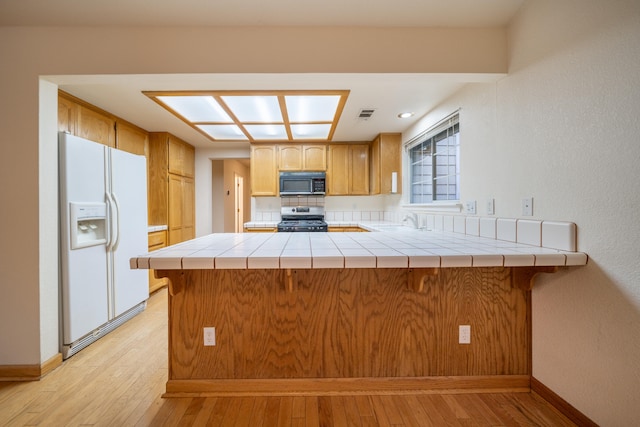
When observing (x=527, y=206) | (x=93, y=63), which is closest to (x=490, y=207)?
(x=527, y=206)

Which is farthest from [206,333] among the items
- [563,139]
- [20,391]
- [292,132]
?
[292,132]

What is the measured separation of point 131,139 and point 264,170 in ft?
5.53

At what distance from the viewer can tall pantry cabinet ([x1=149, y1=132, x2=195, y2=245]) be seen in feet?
13.1

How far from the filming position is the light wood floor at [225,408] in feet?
5.07

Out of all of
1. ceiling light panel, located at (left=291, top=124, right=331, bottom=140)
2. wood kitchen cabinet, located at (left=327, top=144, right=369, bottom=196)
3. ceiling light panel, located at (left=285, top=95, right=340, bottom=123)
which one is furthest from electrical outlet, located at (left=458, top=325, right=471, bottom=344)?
wood kitchen cabinet, located at (left=327, top=144, right=369, bottom=196)

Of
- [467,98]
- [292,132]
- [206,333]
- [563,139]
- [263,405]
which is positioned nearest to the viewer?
[563,139]

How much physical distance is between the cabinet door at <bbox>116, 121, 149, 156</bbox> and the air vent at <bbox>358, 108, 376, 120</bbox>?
2.68m

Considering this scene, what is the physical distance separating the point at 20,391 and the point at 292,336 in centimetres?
167

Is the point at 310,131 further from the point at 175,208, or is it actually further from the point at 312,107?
the point at 175,208

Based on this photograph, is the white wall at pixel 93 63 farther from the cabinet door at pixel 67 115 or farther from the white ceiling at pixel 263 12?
the cabinet door at pixel 67 115

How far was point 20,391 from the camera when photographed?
1.81 metres

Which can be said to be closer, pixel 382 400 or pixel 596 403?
pixel 596 403

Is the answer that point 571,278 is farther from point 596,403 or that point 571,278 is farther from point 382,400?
point 382,400

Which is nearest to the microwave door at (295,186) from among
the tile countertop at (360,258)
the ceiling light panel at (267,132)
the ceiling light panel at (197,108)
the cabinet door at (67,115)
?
the ceiling light panel at (267,132)
